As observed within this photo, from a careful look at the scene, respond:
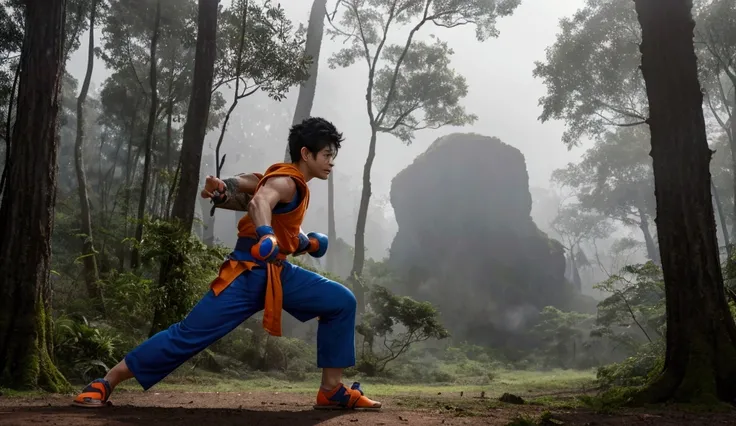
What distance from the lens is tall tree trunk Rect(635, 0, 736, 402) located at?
161 inches

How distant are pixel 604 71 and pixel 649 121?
67.8ft

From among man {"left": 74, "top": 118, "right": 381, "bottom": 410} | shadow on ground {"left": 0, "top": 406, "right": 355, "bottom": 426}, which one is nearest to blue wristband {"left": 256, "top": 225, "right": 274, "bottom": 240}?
man {"left": 74, "top": 118, "right": 381, "bottom": 410}

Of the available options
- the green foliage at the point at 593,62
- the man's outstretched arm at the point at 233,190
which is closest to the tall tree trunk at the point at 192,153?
the man's outstretched arm at the point at 233,190

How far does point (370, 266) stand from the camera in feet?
109

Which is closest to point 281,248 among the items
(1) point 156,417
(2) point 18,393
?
(1) point 156,417

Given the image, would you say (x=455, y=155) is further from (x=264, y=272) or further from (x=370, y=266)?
(x=264, y=272)

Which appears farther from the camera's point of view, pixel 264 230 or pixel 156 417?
pixel 264 230

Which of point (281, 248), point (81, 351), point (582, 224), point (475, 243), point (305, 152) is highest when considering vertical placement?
point (582, 224)

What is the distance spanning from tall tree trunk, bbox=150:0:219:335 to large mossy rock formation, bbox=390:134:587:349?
26.5m

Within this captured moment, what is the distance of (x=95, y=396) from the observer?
3.26 metres

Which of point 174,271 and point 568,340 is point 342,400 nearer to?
point 174,271

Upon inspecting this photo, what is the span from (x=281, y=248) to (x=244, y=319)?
495 millimetres

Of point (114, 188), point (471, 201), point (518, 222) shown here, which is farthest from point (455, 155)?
point (114, 188)

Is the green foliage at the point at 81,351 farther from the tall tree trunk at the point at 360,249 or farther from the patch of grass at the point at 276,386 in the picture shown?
the tall tree trunk at the point at 360,249
